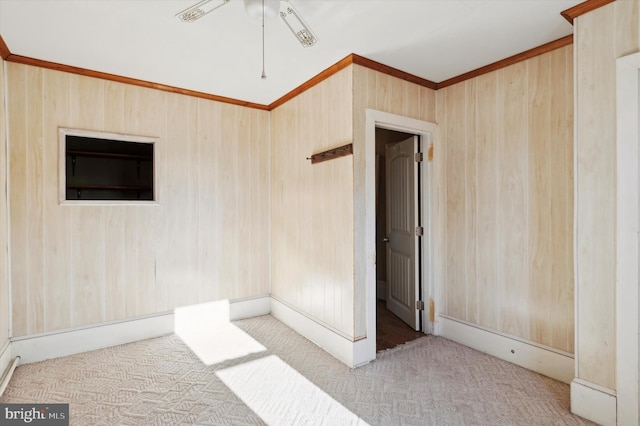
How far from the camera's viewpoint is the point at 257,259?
13.5 ft

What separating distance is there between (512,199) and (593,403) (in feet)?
5.03

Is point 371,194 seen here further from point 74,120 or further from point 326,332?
point 74,120

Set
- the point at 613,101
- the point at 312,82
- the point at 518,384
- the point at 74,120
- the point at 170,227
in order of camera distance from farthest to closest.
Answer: the point at 170,227 → the point at 312,82 → the point at 74,120 → the point at 518,384 → the point at 613,101

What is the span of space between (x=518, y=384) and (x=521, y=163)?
1773 mm

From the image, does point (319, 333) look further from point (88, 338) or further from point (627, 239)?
point (627, 239)

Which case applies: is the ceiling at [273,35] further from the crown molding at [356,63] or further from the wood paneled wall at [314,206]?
the wood paneled wall at [314,206]

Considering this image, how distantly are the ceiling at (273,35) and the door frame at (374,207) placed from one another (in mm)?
501

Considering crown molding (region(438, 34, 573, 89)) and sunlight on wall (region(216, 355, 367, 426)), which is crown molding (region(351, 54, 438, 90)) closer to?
crown molding (region(438, 34, 573, 89))

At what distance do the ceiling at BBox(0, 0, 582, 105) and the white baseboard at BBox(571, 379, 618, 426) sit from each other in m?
2.45

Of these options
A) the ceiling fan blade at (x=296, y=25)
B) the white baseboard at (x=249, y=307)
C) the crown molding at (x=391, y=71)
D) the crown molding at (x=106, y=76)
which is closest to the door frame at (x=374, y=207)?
the crown molding at (x=391, y=71)

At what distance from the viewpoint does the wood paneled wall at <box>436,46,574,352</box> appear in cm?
250

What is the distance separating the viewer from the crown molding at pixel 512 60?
2457 millimetres

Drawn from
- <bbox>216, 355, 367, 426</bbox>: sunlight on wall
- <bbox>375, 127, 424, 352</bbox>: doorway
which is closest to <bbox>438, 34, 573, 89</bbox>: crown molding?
<bbox>375, 127, 424, 352</bbox>: doorway

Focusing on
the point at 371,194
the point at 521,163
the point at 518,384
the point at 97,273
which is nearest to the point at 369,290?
A: the point at 371,194
